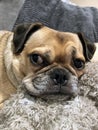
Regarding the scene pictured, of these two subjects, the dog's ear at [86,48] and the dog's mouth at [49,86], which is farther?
the dog's ear at [86,48]

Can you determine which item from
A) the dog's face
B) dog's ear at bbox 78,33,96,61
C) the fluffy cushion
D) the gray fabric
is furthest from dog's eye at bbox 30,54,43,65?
the gray fabric

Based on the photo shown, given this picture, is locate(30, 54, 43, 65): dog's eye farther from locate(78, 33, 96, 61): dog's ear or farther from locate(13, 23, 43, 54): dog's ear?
locate(78, 33, 96, 61): dog's ear

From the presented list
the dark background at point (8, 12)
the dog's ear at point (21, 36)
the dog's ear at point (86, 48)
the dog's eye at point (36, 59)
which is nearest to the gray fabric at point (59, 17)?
the dark background at point (8, 12)

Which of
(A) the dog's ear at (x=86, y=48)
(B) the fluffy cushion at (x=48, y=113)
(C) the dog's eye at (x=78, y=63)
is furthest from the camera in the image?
(A) the dog's ear at (x=86, y=48)

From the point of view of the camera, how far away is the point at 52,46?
1.38 metres

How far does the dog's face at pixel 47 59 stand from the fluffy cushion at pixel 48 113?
0.04m

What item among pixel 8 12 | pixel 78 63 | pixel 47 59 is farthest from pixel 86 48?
pixel 8 12

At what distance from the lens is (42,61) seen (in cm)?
136

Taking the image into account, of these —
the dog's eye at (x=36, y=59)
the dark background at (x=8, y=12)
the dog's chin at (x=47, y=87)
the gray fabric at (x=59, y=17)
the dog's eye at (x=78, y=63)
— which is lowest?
the gray fabric at (x=59, y=17)

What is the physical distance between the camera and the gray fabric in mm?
2012

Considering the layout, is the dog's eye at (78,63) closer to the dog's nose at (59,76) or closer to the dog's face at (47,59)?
the dog's face at (47,59)

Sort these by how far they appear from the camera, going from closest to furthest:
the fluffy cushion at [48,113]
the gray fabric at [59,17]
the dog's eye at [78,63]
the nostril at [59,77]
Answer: the fluffy cushion at [48,113], the nostril at [59,77], the dog's eye at [78,63], the gray fabric at [59,17]

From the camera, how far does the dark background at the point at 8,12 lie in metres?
2.01

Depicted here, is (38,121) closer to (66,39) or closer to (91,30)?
(66,39)
